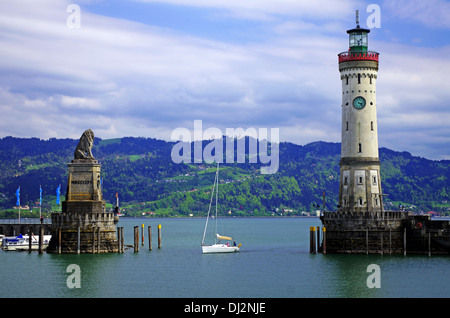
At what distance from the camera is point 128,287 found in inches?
Answer: 2827

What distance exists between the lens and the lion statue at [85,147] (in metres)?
97.1

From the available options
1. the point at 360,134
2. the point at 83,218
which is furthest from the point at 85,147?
the point at 360,134

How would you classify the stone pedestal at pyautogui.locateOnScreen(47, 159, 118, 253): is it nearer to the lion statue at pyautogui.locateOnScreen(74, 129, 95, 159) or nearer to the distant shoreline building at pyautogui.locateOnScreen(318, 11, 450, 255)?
the lion statue at pyautogui.locateOnScreen(74, 129, 95, 159)

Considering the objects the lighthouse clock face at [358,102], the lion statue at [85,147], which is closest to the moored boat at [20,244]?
the lion statue at [85,147]

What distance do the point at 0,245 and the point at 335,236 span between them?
58063 mm

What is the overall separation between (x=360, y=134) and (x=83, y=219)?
1438 inches

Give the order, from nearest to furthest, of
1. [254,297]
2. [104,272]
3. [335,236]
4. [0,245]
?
[254,297], [104,272], [335,236], [0,245]

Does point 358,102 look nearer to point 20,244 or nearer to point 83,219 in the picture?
point 83,219

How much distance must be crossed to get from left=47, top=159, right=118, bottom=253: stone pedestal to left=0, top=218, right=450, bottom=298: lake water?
1702mm

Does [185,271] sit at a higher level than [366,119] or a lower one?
lower

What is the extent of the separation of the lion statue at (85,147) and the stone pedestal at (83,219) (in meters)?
0.91
